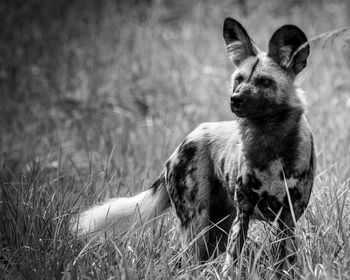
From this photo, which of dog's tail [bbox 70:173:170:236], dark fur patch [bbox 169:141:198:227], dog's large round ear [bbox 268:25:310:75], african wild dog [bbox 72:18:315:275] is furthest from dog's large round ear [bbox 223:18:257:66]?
dog's tail [bbox 70:173:170:236]

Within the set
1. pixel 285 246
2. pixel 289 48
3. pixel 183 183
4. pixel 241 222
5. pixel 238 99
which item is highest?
pixel 289 48

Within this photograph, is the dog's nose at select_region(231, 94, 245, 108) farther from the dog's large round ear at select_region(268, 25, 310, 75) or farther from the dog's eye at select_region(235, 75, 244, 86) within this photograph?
the dog's large round ear at select_region(268, 25, 310, 75)

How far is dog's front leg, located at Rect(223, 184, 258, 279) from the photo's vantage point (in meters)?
3.04

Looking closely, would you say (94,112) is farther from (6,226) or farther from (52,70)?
(6,226)

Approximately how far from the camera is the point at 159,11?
938 cm

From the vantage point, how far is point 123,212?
3525 mm

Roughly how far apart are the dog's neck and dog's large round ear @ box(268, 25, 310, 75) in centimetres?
23

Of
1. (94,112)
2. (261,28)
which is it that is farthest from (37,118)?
(261,28)

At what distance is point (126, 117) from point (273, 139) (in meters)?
4.02

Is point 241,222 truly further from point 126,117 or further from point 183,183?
point 126,117

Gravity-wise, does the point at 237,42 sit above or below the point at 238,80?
above

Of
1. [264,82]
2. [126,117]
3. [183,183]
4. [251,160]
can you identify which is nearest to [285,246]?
[251,160]

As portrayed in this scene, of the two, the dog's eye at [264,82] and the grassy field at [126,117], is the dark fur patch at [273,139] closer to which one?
the dog's eye at [264,82]

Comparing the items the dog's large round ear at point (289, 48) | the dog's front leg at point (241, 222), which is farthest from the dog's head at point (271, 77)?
the dog's front leg at point (241, 222)
